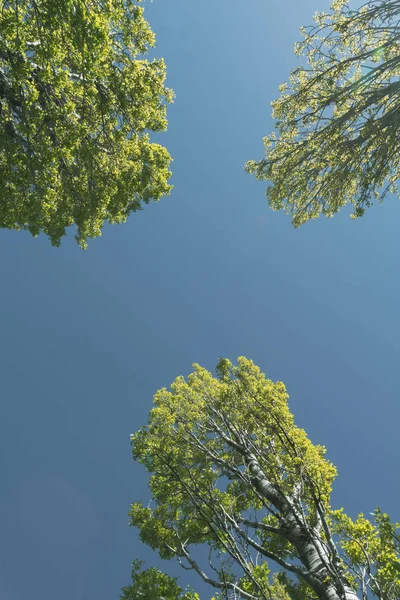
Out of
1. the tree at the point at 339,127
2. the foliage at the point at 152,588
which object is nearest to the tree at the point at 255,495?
the foliage at the point at 152,588

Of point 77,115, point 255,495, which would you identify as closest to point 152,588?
point 255,495

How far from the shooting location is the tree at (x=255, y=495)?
605 cm

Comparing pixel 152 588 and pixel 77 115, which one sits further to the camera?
pixel 77 115

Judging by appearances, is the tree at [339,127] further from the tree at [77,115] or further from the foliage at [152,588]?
the foliage at [152,588]

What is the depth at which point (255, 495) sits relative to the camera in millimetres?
7000

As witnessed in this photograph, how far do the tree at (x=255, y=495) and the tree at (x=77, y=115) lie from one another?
20.1ft

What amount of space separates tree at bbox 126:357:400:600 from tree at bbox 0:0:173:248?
6.14 m

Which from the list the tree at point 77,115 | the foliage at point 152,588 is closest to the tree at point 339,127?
the tree at point 77,115

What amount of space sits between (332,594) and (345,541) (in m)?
0.97

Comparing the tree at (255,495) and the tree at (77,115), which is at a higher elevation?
the tree at (77,115)

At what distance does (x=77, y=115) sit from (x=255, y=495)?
→ 29.9 feet

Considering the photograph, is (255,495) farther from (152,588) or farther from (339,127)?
(339,127)

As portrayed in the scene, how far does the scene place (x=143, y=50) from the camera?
8.92 meters

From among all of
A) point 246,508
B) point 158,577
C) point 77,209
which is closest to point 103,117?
point 77,209
